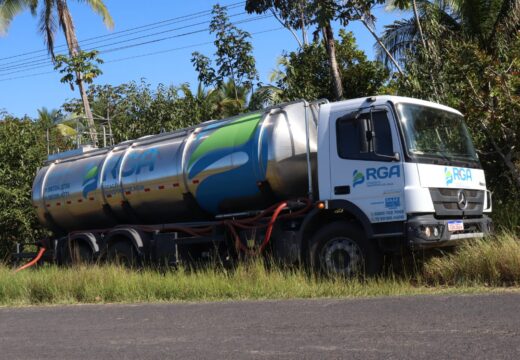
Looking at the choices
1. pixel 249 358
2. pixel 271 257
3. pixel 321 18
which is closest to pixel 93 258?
pixel 271 257

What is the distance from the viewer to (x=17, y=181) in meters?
18.5

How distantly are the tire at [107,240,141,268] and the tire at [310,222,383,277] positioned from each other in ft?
13.3

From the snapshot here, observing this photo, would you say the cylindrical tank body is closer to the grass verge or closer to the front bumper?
the grass verge

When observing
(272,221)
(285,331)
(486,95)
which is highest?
(486,95)

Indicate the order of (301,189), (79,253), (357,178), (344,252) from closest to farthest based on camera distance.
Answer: (357,178) < (344,252) < (301,189) < (79,253)

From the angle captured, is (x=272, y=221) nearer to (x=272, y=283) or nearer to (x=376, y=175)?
(x=272, y=283)

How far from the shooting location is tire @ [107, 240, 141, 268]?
40.7 ft

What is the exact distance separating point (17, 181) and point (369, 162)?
12.4 m

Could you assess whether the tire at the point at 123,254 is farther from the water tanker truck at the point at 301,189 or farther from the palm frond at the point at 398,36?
the palm frond at the point at 398,36

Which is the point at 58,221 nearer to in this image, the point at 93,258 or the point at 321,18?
the point at 93,258

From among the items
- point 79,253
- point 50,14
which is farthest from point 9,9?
point 79,253

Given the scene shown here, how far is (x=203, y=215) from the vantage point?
12.1 m

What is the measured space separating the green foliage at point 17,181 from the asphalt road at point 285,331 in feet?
33.0

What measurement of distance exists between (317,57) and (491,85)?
7141 millimetres
